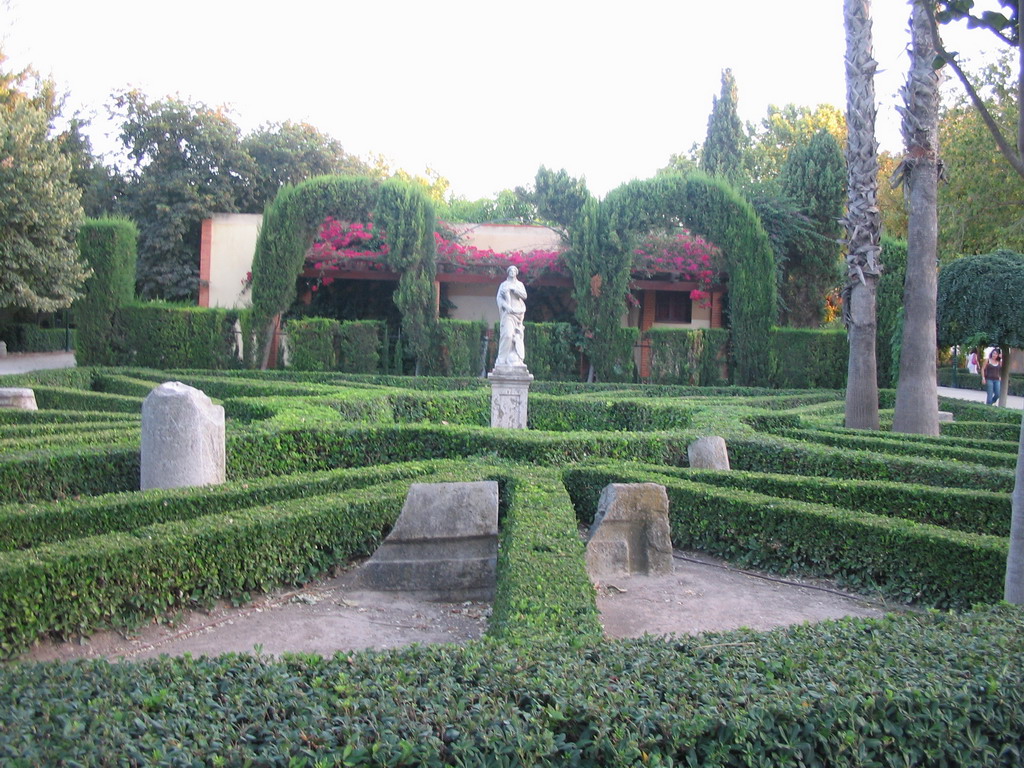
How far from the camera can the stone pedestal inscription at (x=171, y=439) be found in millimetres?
7012

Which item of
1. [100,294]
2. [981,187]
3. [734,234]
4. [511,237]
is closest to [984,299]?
[734,234]

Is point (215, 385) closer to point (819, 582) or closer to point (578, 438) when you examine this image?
point (578, 438)

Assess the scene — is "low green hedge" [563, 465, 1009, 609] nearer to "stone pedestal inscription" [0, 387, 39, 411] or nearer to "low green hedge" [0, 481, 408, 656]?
"low green hedge" [0, 481, 408, 656]

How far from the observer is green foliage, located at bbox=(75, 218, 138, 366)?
19047mm

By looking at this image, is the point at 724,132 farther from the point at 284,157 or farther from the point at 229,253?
the point at 229,253

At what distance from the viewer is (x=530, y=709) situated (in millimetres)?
2602

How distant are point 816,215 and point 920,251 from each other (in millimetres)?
13432

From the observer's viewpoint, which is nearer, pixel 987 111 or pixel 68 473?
pixel 987 111

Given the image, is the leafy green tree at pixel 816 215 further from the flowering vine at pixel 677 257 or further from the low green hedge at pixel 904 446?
the low green hedge at pixel 904 446

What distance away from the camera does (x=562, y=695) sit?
2625 millimetres

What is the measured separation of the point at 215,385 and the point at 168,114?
1482cm

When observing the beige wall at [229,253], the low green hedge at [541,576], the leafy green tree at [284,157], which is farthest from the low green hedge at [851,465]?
the leafy green tree at [284,157]

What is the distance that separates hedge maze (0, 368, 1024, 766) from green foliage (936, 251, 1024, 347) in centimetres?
669

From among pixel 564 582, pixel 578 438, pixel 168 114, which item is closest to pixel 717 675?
pixel 564 582
